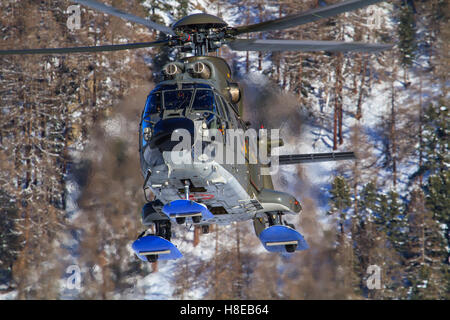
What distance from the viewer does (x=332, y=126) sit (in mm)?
43938

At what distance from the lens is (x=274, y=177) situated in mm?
29625

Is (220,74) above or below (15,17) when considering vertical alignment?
below

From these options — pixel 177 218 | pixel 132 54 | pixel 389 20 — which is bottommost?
pixel 177 218

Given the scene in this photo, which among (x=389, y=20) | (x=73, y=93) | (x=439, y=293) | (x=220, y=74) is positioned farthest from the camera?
(x=389, y=20)

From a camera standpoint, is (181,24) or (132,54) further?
(132,54)

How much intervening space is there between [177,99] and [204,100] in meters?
0.56

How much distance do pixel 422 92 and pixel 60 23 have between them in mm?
23021

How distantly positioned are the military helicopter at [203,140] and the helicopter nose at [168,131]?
0.06 feet

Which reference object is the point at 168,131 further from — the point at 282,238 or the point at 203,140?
the point at 282,238

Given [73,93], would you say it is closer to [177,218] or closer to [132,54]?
[132,54]

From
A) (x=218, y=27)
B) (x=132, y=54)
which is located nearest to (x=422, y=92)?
(x=132, y=54)

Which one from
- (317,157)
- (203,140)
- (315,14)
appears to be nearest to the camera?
(203,140)

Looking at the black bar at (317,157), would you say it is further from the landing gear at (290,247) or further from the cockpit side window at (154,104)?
the cockpit side window at (154,104)

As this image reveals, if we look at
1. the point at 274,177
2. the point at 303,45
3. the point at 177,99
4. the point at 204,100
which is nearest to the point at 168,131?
the point at 177,99
